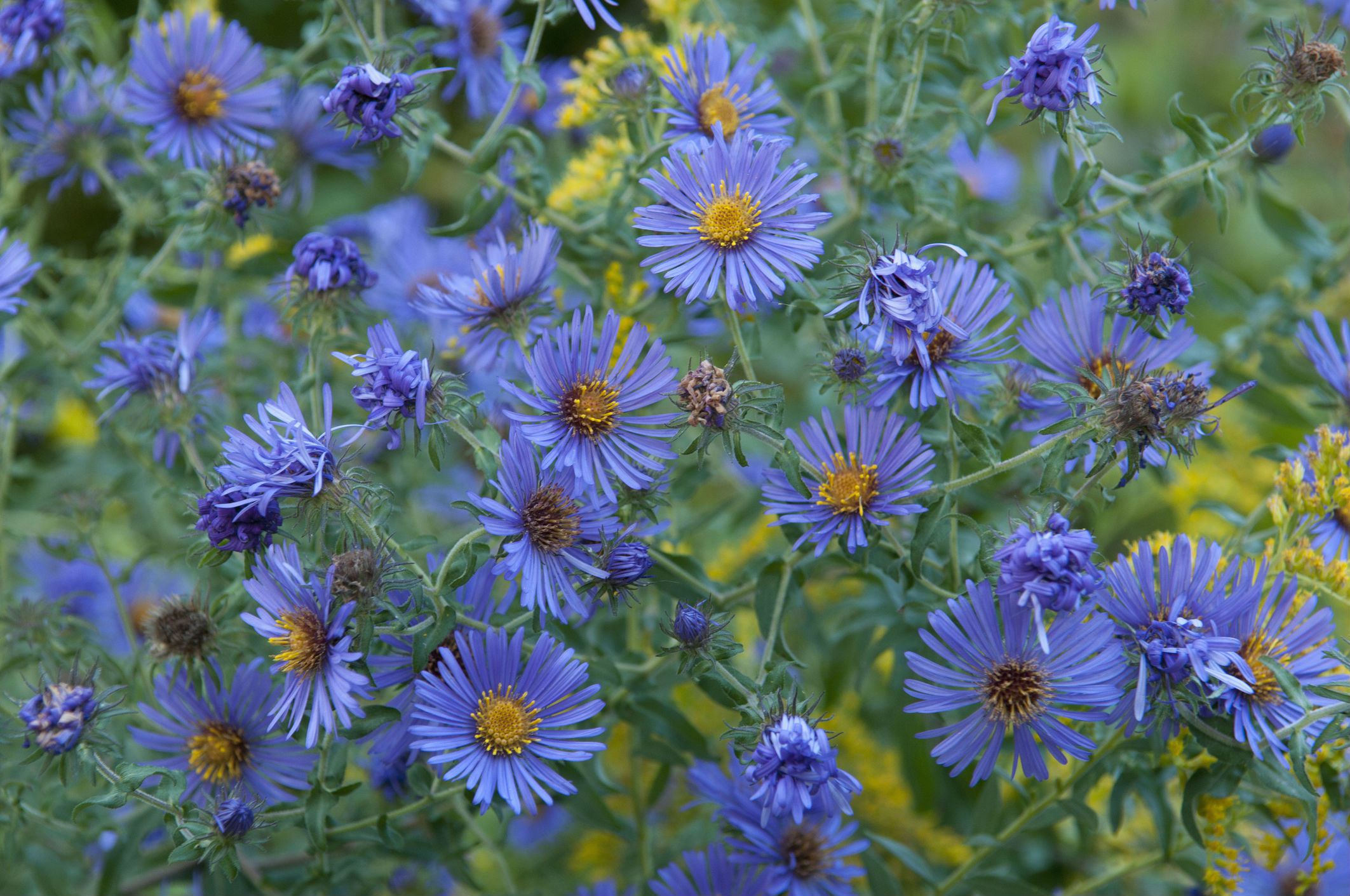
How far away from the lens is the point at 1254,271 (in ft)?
8.47

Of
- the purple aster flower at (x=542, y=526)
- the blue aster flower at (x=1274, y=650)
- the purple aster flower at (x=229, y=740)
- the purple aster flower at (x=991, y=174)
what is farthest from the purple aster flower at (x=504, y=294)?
the purple aster flower at (x=991, y=174)

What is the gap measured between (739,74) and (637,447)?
0.51 meters

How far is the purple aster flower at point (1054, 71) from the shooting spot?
1.01 meters

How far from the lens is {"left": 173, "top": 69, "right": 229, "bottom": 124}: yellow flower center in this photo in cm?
146

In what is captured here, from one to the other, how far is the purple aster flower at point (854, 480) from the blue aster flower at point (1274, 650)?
328mm

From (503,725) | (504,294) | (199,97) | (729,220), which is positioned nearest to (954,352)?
(729,220)

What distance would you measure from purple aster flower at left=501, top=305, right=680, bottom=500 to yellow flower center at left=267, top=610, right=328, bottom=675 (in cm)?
26

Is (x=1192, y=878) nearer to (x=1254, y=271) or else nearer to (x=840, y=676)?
(x=840, y=676)

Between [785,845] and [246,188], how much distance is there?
100 centimetres

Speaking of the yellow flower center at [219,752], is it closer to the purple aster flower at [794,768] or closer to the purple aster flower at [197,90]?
the purple aster flower at [794,768]

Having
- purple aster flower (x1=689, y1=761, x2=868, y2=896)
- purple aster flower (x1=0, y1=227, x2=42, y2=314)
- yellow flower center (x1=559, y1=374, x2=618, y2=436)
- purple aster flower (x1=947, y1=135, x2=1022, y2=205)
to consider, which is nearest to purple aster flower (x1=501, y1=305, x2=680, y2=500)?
yellow flower center (x1=559, y1=374, x2=618, y2=436)

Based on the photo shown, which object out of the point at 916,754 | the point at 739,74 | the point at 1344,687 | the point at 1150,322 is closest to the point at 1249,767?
the point at 1344,687

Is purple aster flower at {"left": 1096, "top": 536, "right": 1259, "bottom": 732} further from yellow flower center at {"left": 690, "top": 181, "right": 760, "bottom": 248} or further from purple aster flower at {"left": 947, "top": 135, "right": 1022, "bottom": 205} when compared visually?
purple aster flower at {"left": 947, "top": 135, "right": 1022, "bottom": 205}

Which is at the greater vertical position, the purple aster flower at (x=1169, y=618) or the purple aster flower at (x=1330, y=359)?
the purple aster flower at (x=1330, y=359)
